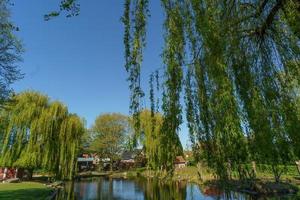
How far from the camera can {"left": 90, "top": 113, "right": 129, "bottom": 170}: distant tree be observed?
158ft

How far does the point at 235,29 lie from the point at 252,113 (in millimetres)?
1550

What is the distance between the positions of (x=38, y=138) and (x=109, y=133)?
23.7m

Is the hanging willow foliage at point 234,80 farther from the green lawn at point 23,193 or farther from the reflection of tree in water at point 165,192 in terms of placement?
the reflection of tree in water at point 165,192

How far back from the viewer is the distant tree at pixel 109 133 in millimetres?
48125

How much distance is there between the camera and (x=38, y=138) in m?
24.8

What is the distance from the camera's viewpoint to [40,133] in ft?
80.9

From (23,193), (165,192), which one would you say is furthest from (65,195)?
Result: (165,192)

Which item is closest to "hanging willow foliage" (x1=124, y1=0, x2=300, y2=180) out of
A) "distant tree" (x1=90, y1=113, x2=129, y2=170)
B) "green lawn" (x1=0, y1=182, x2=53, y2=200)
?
"green lawn" (x1=0, y1=182, x2=53, y2=200)

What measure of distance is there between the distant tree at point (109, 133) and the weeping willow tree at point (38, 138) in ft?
70.8

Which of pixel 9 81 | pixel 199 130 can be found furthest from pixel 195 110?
pixel 9 81

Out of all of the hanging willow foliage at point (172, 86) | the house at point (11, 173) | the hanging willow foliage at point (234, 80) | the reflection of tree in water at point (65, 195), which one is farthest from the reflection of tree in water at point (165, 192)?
the hanging willow foliage at point (172, 86)

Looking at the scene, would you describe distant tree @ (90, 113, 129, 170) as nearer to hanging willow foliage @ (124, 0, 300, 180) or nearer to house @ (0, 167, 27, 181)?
house @ (0, 167, 27, 181)

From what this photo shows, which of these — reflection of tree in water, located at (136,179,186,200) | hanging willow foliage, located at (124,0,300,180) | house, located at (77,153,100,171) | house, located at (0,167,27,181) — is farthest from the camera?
house, located at (77,153,100,171)

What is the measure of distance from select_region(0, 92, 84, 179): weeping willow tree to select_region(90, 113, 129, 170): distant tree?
21.6 meters
